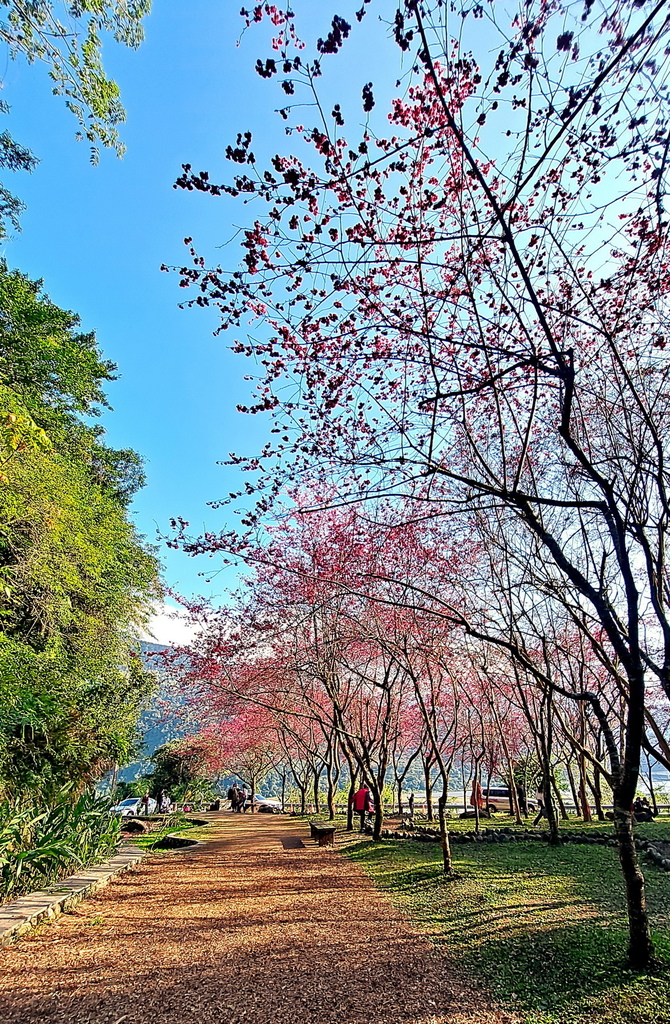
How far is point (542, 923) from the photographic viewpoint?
14.3ft

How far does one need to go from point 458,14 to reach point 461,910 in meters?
6.56

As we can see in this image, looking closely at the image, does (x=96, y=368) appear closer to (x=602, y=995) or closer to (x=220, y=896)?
(x=220, y=896)

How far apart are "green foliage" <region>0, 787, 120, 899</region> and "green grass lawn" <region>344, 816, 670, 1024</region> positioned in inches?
148

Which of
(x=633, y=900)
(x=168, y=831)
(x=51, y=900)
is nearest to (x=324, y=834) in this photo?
(x=168, y=831)

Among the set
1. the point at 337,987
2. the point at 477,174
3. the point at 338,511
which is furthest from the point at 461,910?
the point at 477,174

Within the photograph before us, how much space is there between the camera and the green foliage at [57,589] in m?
7.58

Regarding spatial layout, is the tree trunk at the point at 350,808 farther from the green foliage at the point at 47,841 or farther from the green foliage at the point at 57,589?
the green foliage at the point at 47,841

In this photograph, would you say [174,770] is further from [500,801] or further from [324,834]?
[500,801]

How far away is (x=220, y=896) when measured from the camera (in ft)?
19.8

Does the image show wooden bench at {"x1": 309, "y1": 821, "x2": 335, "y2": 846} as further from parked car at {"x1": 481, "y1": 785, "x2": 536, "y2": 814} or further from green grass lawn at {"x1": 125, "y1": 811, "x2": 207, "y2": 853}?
parked car at {"x1": 481, "y1": 785, "x2": 536, "y2": 814}

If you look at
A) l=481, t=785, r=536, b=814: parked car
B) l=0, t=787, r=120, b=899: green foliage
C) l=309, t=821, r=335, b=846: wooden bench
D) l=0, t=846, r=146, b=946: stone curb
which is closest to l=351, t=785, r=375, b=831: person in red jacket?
l=309, t=821, r=335, b=846: wooden bench

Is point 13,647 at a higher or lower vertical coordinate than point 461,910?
higher

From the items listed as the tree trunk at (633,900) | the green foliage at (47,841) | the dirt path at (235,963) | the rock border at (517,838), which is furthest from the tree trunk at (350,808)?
the tree trunk at (633,900)

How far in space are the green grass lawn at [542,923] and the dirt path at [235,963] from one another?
284mm
